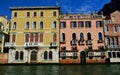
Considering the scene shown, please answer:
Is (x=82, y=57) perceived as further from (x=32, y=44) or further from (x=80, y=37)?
(x=32, y=44)

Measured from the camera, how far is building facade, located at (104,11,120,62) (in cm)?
4244

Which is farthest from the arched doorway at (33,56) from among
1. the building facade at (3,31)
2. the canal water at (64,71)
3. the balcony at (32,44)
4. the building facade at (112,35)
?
the building facade at (112,35)

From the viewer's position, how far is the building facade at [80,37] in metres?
42.3

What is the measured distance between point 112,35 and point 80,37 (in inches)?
279

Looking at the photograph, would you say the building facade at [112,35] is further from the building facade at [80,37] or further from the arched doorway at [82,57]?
the arched doorway at [82,57]

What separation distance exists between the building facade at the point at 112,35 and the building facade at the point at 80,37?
1230mm

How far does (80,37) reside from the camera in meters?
43.6

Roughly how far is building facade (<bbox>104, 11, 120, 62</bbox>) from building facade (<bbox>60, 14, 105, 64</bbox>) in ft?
4.04

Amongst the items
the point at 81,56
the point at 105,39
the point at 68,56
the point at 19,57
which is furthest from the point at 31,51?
the point at 105,39

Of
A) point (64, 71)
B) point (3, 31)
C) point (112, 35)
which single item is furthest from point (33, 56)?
point (64, 71)

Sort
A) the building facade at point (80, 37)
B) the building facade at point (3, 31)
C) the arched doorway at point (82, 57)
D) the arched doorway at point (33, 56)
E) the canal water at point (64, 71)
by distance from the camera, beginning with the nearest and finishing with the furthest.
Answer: the canal water at point (64, 71), the building facade at point (80, 37), the arched doorway at point (82, 57), the arched doorway at point (33, 56), the building facade at point (3, 31)

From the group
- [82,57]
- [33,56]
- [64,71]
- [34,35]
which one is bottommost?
[64,71]

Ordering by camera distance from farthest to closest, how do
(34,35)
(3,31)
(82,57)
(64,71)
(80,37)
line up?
(3,31) → (34,35) → (80,37) → (82,57) → (64,71)

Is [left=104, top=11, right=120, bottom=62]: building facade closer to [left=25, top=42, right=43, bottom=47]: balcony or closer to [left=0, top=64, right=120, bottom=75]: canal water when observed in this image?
[left=0, top=64, right=120, bottom=75]: canal water
